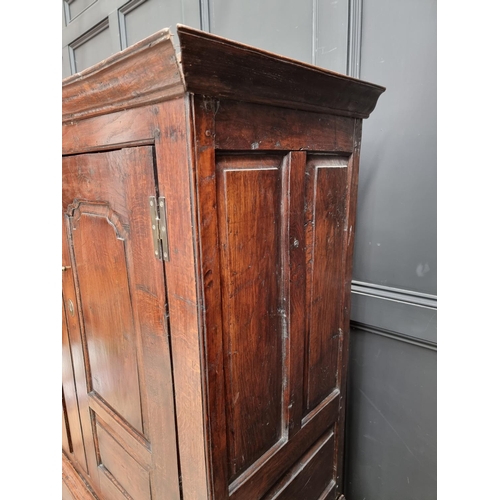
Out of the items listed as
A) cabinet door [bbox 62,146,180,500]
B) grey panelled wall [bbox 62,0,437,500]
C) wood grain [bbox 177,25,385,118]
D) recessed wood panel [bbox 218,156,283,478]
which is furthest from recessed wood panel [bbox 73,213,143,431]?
grey panelled wall [bbox 62,0,437,500]

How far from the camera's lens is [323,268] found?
2.65 ft

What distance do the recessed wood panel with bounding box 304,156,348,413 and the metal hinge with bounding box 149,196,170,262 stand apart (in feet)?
1.04

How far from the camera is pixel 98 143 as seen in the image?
644 mm

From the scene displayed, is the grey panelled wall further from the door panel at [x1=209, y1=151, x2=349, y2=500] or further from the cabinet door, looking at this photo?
the cabinet door

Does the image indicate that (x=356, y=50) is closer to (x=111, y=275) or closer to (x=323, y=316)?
(x=323, y=316)

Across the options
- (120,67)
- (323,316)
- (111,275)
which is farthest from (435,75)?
(111,275)

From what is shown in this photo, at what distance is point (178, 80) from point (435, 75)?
2.58 feet

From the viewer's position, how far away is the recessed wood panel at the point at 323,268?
2.44ft

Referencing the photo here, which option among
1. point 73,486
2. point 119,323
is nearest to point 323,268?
point 119,323

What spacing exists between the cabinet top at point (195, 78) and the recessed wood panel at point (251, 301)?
11 centimetres

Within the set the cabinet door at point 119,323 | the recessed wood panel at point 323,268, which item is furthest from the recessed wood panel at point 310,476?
the cabinet door at point 119,323

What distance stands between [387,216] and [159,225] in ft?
2.53

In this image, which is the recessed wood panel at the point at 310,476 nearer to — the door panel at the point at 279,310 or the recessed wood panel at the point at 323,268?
the door panel at the point at 279,310

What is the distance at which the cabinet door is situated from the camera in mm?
601
